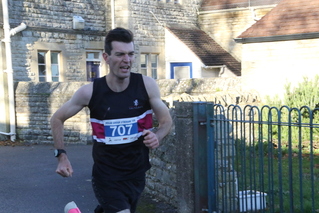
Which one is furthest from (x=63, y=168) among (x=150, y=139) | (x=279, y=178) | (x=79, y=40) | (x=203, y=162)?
(x=79, y=40)

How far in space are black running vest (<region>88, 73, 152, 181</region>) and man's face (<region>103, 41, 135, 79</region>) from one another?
0.59 feet

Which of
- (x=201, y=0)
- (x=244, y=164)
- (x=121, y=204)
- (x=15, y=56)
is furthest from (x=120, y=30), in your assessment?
(x=201, y=0)

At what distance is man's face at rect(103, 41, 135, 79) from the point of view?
4.31 metres

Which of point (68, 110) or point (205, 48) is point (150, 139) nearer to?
point (68, 110)

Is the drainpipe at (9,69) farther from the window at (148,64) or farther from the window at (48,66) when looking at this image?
the window at (148,64)

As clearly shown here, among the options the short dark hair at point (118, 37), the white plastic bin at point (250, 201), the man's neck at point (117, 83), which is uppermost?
the short dark hair at point (118, 37)

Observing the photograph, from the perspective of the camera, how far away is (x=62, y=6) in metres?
19.3

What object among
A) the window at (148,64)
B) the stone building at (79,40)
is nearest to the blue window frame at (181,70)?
the stone building at (79,40)

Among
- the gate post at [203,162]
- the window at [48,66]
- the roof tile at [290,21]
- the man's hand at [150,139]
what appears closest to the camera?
the man's hand at [150,139]

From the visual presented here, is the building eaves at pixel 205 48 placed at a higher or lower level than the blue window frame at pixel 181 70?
higher

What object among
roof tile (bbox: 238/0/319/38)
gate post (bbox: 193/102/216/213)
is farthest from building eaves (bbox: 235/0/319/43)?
gate post (bbox: 193/102/216/213)

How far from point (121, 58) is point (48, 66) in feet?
49.8

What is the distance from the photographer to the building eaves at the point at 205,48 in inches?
930

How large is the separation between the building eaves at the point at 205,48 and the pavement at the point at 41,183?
11327 mm
